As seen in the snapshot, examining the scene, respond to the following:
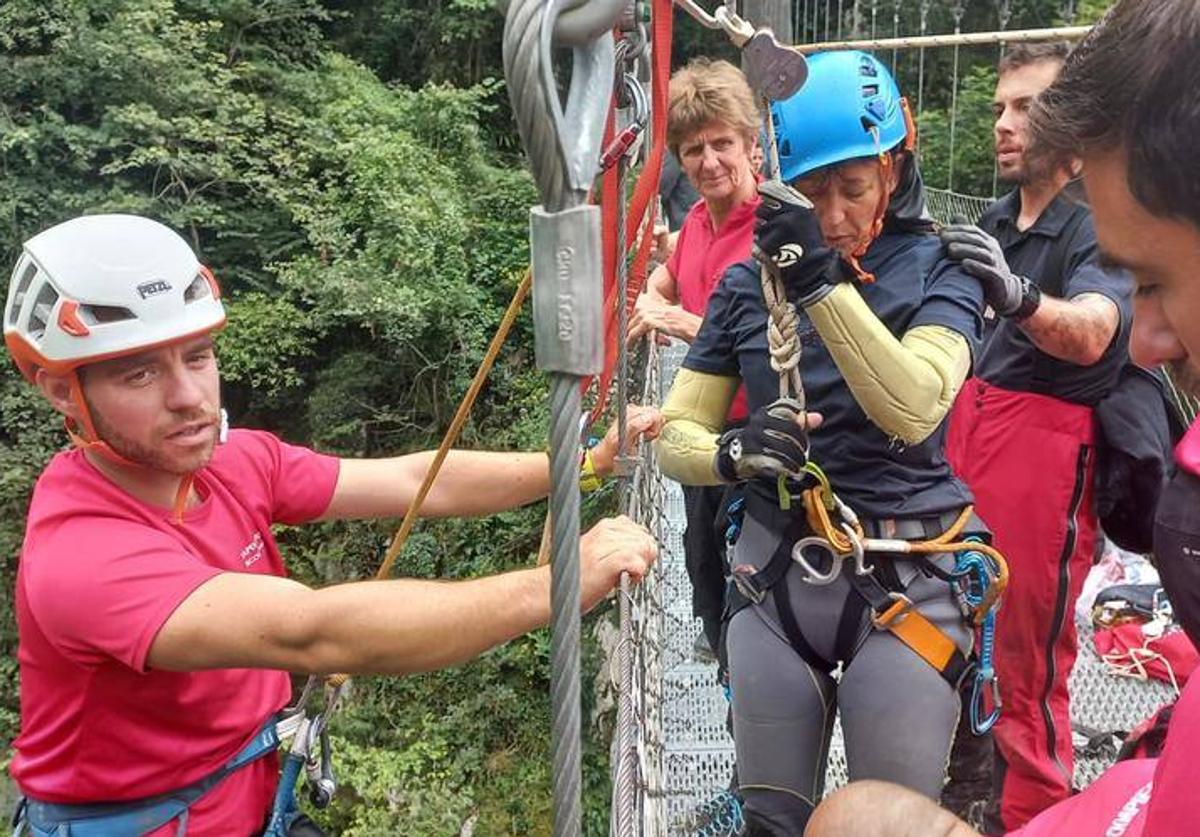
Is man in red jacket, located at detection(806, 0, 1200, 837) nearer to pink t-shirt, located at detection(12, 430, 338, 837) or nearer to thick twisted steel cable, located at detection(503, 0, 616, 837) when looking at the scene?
thick twisted steel cable, located at detection(503, 0, 616, 837)

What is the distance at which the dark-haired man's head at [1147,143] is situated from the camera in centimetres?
67

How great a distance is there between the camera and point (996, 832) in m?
2.09

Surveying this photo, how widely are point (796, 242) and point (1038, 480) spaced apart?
944mm

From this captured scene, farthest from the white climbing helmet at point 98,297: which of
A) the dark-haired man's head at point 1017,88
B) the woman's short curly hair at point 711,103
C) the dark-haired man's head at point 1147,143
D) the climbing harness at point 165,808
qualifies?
the dark-haired man's head at point 1017,88

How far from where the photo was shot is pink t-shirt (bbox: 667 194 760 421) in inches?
99.6

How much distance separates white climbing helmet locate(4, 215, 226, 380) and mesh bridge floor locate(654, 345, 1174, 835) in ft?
4.86

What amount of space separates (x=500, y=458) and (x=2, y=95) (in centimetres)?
777

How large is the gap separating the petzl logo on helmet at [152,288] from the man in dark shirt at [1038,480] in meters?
1.46

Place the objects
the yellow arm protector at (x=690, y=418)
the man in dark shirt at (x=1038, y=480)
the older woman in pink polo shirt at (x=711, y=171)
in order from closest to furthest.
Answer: the yellow arm protector at (x=690, y=418), the man in dark shirt at (x=1038, y=480), the older woman in pink polo shirt at (x=711, y=171)

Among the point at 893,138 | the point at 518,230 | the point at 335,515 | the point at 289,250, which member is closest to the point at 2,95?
the point at 289,250

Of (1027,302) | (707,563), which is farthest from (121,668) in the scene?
(1027,302)

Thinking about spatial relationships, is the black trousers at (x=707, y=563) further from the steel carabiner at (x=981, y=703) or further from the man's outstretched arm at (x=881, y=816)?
the man's outstretched arm at (x=881, y=816)

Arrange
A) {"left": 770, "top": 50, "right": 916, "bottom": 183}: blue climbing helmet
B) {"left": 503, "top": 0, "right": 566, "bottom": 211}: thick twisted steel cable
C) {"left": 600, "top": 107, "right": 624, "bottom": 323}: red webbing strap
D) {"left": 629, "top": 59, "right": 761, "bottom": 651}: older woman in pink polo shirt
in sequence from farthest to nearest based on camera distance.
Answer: {"left": 629, "top": 59, "right": 761, "bottom": 651}: older woman in pink polo shirt
{"left": 770, "top": 50, "right": 916, "bottom": 183}: blue climbing helmet
{"left": 600, "top": 107, "right": 624, "bottom": 323}: red webbing strap
{"left": 503, "top": 0, "right": 566, "bottom": 211}: thick twisted steel cable

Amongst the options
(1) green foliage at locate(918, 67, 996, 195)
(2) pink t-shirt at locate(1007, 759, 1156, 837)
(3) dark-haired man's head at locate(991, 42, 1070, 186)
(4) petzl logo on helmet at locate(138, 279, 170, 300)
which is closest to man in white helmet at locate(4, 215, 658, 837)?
(4) petzl logo on helmet at locate(138, 279, 170, 300)
